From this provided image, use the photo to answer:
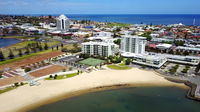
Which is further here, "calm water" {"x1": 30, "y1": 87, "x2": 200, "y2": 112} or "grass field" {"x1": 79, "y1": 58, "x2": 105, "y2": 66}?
"grass field" {"x1": 79, "y1": 58, "x2": 105, "y2": 66}

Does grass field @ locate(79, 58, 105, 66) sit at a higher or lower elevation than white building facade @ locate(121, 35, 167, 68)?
lower

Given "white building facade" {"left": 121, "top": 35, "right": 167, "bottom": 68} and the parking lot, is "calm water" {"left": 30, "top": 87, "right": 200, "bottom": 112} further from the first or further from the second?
"white building facade" {"left": 121, "top": 35, "right": 167, "bottom": 68}

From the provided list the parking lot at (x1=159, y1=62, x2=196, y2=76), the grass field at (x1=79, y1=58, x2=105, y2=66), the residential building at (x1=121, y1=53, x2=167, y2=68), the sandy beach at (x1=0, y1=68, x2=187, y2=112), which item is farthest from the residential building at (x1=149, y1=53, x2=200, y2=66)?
the grass field at (x1=79, y1=58, x2=105, y2=66)

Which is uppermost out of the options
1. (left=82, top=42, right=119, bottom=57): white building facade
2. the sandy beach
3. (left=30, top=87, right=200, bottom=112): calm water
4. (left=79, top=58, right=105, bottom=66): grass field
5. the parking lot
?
(left=82, top=42, right=119, bottom=57): white building facade

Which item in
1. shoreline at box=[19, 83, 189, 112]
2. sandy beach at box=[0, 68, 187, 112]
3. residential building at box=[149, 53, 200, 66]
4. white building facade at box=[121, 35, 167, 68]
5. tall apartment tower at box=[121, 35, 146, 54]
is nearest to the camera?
shoreline at box=[19, 83, 189, 112]

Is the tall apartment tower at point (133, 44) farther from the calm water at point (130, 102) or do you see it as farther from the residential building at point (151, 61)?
the calm water at point (130, 102)
